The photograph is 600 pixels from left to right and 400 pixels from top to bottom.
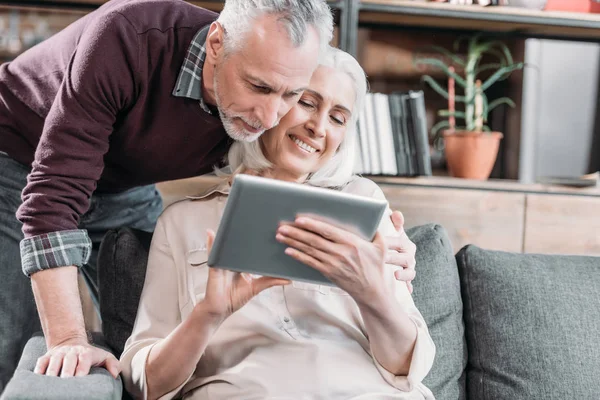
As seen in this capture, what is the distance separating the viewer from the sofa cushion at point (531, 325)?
154 centimetres

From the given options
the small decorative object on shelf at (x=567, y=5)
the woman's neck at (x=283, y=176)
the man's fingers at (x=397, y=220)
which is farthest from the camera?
the small decorative object on shelf at (x=567, y=5)

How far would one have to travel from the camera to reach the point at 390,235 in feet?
4.71

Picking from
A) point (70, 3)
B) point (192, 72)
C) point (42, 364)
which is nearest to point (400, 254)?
point (192, 72)

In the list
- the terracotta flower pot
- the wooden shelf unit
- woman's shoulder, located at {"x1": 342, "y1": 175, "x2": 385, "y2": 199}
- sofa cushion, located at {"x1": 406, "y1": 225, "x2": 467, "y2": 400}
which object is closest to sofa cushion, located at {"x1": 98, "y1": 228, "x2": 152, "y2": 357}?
woman's shoulder, located at {"x1": 342, "y1": 175, "x2": 385, "y2": 199}

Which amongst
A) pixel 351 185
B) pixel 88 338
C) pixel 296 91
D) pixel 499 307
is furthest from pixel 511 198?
pixel 88 338

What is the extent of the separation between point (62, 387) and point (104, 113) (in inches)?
20.3

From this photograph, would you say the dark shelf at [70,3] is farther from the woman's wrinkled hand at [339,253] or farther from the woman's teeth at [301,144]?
the woman's wrinkled hand at [339,253]

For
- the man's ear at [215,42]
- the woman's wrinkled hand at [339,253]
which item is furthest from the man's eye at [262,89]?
the woman's wrinkled hand at [339,253]

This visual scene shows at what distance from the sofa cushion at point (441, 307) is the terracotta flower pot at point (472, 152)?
0.53 m

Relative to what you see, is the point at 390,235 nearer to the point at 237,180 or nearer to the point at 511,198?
the point at 237,180

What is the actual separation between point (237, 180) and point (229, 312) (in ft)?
0.97

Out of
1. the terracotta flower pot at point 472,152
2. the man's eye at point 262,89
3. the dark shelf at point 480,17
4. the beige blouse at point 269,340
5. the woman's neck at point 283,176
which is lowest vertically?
the beige blouse at point 269,340

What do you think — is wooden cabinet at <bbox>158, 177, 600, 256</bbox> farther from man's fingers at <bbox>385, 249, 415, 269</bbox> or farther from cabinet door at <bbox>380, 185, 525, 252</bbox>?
man's fingers at <bbox>385, 249, 415, 269</bbox>

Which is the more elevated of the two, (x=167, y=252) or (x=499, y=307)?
(x=167, y=252)
